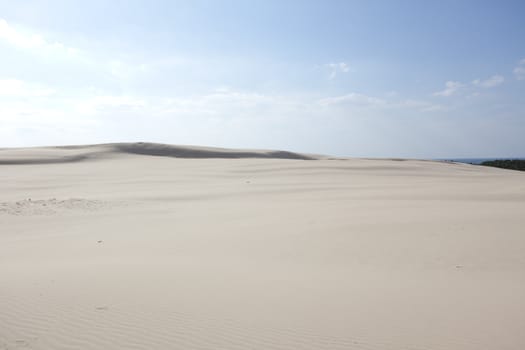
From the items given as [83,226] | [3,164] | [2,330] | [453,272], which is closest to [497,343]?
[453,272]

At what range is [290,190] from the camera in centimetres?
1419

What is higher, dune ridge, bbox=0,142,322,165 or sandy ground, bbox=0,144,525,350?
dune ridge, bbox=0,142,322,165

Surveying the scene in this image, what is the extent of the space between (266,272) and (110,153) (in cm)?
3030

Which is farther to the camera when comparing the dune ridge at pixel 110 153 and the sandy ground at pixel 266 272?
the dune ridge at pixel 110 153

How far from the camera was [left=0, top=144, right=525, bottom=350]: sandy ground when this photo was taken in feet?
11.0

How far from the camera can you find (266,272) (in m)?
5.09

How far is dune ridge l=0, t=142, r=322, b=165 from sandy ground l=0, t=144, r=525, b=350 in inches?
728

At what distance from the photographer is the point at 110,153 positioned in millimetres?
32594

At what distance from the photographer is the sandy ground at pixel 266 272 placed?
11.0 ft

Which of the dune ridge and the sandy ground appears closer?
the sandy ground

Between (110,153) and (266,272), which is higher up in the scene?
(110,153)

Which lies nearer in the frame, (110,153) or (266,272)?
(266,272)

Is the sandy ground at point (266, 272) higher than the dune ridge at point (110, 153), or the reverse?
the dune ridge at point (110, 153)

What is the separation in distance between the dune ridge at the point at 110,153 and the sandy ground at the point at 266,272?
18500 mm
